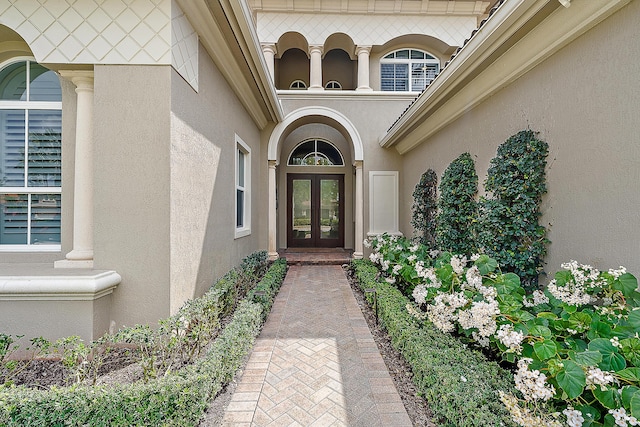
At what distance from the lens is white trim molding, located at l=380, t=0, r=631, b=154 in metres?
2.82

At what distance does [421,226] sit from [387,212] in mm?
1913

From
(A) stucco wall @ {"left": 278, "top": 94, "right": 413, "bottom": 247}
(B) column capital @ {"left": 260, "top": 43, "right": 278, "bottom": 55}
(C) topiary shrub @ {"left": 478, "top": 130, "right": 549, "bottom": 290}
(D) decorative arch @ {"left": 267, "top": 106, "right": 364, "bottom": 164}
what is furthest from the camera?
(B) column capital @ {"left": 260, "top": 43, "right": 278, "bottom": 55}


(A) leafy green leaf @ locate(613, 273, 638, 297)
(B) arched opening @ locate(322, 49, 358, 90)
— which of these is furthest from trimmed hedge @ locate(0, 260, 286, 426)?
(B) arched opening @ locate(322, 49, 358, 90)

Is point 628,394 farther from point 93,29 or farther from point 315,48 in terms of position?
point 315,48

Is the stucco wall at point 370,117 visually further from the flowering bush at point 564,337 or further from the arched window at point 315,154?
the flowering bush at point 564,337

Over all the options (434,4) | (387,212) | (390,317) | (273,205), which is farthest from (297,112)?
(390,317)

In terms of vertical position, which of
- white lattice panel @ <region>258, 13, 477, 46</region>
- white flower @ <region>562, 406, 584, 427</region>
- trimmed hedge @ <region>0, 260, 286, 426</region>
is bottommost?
trimmed hedge @ <region>0, 260, 286, 426</region>

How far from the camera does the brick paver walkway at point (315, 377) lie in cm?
251

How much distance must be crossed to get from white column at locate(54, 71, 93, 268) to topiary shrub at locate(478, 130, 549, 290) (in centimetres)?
478

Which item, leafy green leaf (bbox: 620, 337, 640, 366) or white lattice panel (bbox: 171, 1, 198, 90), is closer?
leafy green leaf (bbox: 620, 337, 640, 366)

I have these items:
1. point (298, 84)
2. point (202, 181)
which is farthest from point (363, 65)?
point (202, 181)

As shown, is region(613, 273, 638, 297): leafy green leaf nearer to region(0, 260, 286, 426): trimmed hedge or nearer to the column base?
region(0, 260, 286, 426): trimmed hedge

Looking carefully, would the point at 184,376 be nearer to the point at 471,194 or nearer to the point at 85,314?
the point at 85,314

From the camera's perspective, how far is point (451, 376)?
7.95ft
